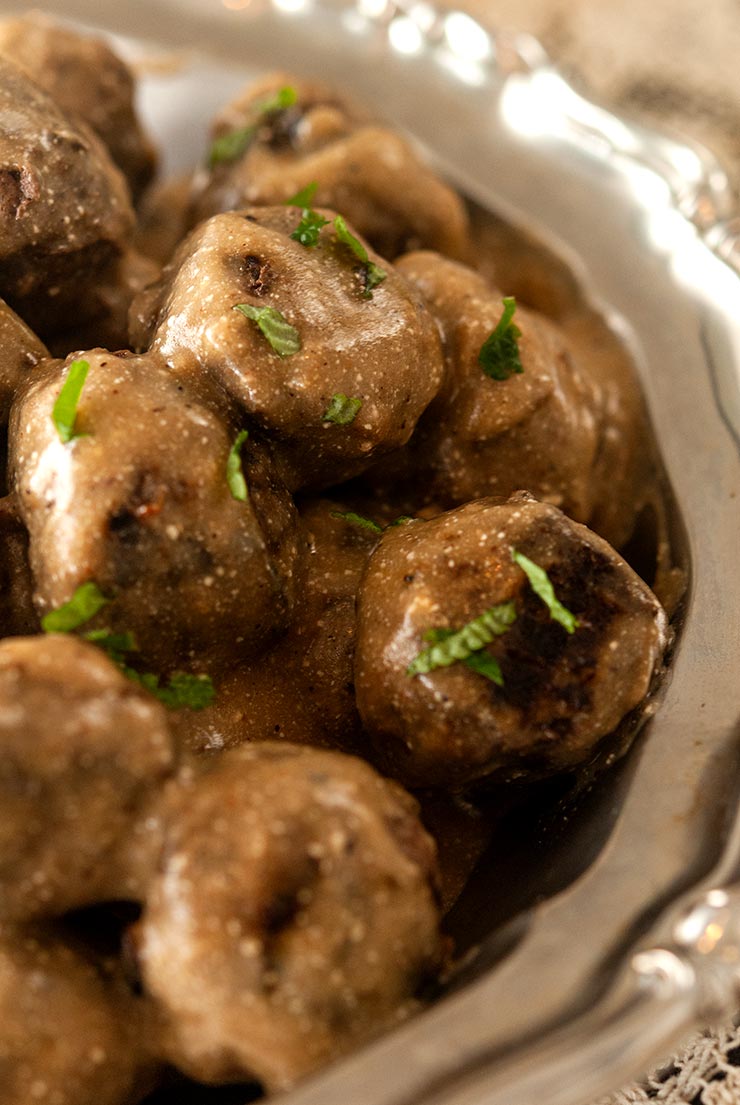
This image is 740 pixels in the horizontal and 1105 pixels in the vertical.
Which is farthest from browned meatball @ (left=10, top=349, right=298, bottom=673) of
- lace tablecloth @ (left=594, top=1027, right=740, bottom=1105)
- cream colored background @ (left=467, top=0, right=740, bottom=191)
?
cream colored background @ (left=467, top=0, right=740, bottom=191)

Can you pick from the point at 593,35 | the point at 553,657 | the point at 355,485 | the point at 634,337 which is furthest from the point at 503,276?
the point at 593,35

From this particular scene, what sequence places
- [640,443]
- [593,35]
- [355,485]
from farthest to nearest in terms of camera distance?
[593,35]
[640,443]
[355,485]

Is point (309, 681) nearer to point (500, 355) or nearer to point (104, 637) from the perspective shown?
point (104, 637)

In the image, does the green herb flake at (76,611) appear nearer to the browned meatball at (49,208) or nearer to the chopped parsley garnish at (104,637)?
the chopped parsley garnish at (104,637)

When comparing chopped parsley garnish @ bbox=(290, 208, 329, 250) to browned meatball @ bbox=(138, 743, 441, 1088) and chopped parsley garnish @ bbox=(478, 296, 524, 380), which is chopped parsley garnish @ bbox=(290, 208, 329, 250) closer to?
chopped parsley garnish @ bbox=(478, 296, 524, 380)

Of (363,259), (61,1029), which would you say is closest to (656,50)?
(363,259)

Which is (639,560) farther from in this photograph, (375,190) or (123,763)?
(123,763)
